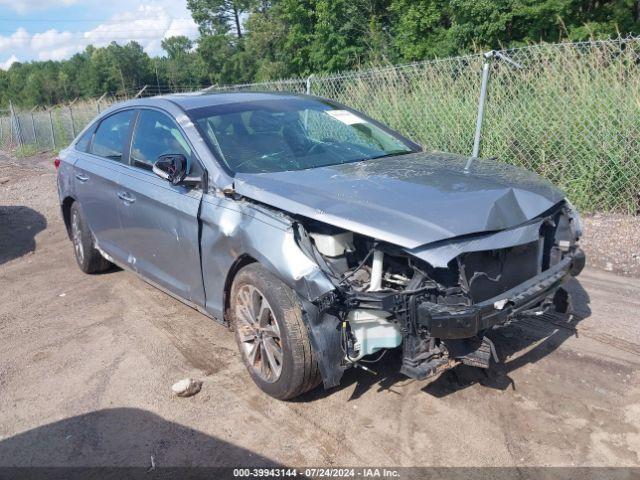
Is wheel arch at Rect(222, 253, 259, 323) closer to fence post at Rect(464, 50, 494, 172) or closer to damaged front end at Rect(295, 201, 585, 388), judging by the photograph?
damaged front end at Rect(295, 201, 585, 388)

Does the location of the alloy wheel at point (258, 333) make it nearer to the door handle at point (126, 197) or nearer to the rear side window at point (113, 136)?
the door handle at point (126, 197)

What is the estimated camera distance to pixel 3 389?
3.88 meters

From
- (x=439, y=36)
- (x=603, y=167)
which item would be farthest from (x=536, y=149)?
(x=439, y=36)

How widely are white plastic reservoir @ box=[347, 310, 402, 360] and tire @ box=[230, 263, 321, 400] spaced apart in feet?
0.91

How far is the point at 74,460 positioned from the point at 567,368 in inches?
117

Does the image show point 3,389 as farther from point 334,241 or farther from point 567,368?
point 567,368

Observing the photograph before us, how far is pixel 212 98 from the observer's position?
4672mm

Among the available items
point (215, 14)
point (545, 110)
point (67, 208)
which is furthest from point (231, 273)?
point (215, 14)

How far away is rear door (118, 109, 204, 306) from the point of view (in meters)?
3.97

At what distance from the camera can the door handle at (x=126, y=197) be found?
461 cm

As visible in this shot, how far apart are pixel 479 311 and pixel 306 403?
4.00 ft

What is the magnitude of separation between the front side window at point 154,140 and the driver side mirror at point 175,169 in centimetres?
8

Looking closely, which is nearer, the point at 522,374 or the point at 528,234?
the point at 528,234

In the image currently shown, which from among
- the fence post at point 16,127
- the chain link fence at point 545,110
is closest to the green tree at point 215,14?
the fence post at point 16,127
